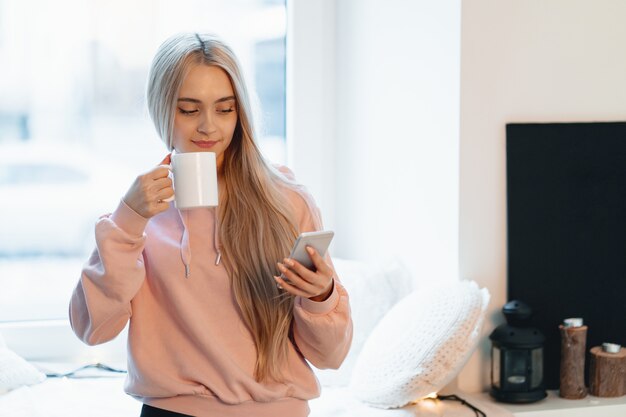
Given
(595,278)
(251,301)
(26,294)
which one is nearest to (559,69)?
(595,278)

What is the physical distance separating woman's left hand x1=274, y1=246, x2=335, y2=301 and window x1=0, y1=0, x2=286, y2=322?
115 cm

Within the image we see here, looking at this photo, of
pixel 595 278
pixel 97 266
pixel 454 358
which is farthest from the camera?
pixel 595 278

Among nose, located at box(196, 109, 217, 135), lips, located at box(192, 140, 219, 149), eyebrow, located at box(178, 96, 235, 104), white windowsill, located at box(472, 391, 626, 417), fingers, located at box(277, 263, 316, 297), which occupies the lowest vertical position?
white windowsill, located at box(472, 391, 626, 417)

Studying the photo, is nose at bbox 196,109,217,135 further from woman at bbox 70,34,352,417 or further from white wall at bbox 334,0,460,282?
white wall at bbox 334,0,460,282

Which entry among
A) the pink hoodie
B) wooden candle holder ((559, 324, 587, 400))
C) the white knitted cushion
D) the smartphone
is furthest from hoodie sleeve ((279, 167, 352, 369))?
wooden candle holder ((559, 324, 587, 400))

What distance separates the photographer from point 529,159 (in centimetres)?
219

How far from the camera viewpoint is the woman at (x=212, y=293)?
1414 mm

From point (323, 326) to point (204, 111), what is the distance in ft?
1.31

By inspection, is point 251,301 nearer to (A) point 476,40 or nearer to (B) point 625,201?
(A) point 476,40

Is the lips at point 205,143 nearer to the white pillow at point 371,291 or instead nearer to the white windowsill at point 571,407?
the white pillow at point 371,291

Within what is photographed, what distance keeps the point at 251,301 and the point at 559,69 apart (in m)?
1.18

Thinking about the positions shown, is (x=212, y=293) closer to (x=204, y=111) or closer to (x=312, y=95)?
(x=204, y=111)

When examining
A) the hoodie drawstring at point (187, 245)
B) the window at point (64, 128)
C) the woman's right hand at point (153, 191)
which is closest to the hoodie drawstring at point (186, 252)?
the hoodie drawstring at point (187, 245)

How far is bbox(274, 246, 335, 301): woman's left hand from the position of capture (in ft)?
4.28
